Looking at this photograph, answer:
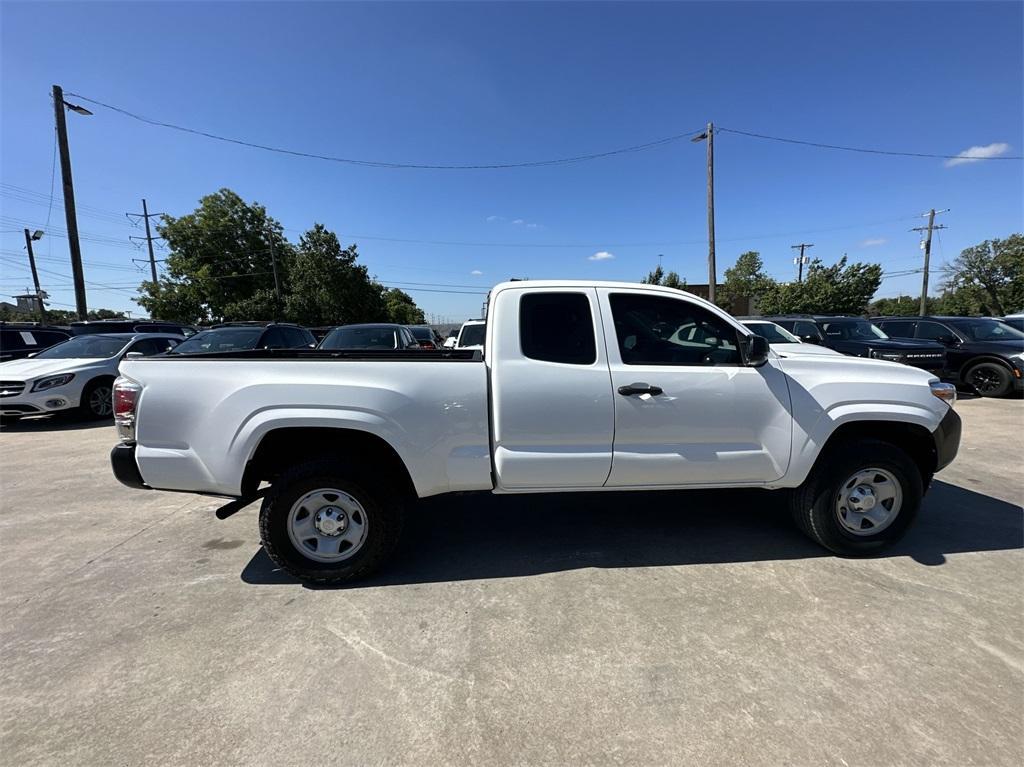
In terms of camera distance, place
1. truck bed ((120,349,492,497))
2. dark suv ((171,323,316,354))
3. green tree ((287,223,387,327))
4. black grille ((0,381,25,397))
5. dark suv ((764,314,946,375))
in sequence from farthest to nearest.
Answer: green tree ((287,223,387,327)) < dark suv ((764,314,946,375)) < dark suv ((171,323,316,354)) < black grille ((0,381,25,397)) < truck bed ((120,349,492,497))

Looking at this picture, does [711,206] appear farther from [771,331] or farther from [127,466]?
[127,466]

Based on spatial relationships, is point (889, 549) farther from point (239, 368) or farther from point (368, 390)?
point (239, 368)

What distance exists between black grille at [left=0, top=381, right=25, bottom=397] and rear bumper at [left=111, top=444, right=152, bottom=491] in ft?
23.5

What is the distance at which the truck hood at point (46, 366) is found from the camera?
25.4ft

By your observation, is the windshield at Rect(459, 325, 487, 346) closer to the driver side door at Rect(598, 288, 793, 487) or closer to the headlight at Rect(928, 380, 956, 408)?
the driver side door at Rect(598, 288, 793, 487)

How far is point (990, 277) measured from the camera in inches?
2090

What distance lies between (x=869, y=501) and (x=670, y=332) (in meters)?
1.88

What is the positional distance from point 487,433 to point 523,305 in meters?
0.92

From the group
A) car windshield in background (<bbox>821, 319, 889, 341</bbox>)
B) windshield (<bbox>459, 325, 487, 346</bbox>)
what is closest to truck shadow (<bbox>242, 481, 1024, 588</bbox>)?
windshield (<bbox>459, 325, 487, 346</bbox>)

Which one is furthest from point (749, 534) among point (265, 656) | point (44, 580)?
point (44, 580)

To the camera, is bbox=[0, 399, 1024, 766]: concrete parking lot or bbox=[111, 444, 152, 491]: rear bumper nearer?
bbox=[0, 399, 1024, 766]: concrete parking lot

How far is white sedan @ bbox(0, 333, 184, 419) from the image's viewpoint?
7676 mm

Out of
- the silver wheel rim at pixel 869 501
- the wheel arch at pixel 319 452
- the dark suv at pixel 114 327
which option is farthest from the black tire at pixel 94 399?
the silver wheel rim at pixel 869 501

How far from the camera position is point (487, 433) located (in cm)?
305
